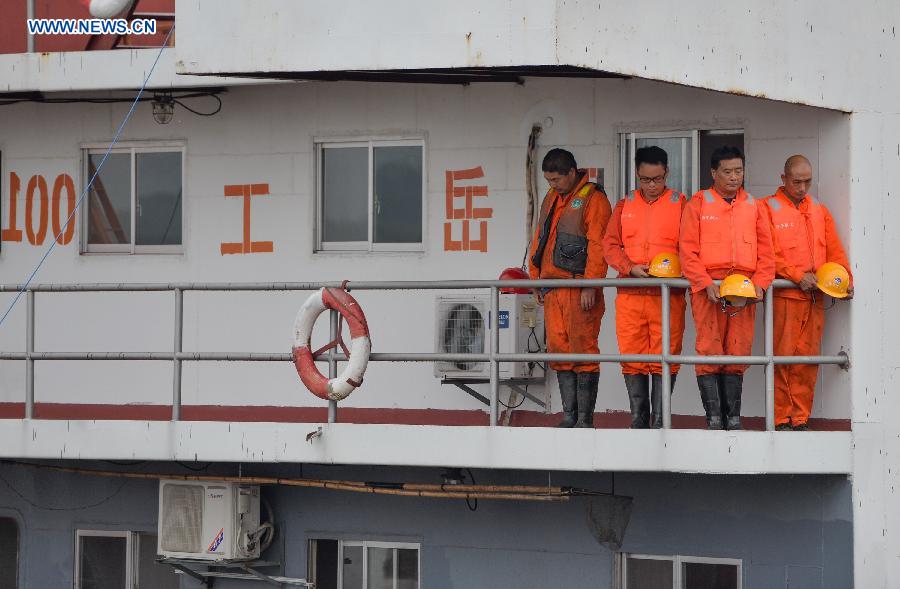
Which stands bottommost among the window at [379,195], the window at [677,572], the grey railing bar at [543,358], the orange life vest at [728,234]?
the window at [677,572]

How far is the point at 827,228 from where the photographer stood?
9.91m

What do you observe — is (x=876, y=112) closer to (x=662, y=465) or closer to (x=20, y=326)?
(x=662, y=465)

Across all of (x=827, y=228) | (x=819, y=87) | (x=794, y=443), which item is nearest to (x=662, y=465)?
(x=794, y=443)

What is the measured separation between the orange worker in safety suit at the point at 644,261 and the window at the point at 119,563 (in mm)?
4013

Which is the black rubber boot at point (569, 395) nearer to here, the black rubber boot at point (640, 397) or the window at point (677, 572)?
the black rubber boot at point (640, 397)

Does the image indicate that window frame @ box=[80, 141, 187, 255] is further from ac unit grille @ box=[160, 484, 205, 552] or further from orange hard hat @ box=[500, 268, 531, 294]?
orange hard hat @ box=[500, 268, 531, 294]

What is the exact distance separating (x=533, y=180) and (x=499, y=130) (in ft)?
1.57

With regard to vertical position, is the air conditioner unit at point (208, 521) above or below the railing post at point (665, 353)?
below

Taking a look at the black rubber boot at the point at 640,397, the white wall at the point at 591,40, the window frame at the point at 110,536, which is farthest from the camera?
the window frame at the point at 110,536

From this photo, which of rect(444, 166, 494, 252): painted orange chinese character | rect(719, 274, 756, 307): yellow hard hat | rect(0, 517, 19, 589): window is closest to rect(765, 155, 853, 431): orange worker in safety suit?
rect(719, 274, 756, 307): yellow hard hat

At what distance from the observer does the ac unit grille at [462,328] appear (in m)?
10.9

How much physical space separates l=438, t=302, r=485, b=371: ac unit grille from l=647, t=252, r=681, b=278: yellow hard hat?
151cm

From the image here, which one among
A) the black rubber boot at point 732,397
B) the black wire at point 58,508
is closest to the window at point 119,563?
the black wire at point 58,508

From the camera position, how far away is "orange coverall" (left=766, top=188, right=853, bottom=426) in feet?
32.1
